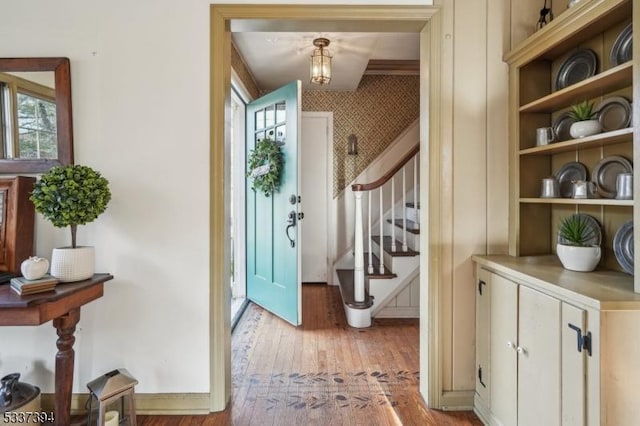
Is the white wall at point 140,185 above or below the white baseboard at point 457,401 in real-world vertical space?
above

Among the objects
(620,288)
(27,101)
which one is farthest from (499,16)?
(27,101)

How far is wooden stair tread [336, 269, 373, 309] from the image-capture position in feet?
9.95

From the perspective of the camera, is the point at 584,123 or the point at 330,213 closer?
the point at 584,123

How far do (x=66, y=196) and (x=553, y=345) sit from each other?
6.93 feet

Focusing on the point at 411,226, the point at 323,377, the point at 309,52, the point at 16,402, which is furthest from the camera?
the point at 411,226

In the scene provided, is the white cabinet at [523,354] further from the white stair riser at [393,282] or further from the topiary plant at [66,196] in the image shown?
the topiary plant at [66,196]

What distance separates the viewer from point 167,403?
1.80 metres

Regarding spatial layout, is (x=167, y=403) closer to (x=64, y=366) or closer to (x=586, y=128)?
(x=64, y=366)

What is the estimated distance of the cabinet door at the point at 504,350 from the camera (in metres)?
1.47

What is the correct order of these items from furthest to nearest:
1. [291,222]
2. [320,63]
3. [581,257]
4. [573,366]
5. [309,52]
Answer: [309,52], [291,222], [320,63], [581,257], [573,366]

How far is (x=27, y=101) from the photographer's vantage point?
1.77 m

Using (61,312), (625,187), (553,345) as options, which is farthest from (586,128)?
(61,312)

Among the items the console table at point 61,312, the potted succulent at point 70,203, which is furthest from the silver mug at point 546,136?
the console table at point 61,312

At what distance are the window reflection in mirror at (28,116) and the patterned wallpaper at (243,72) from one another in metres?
1.53
